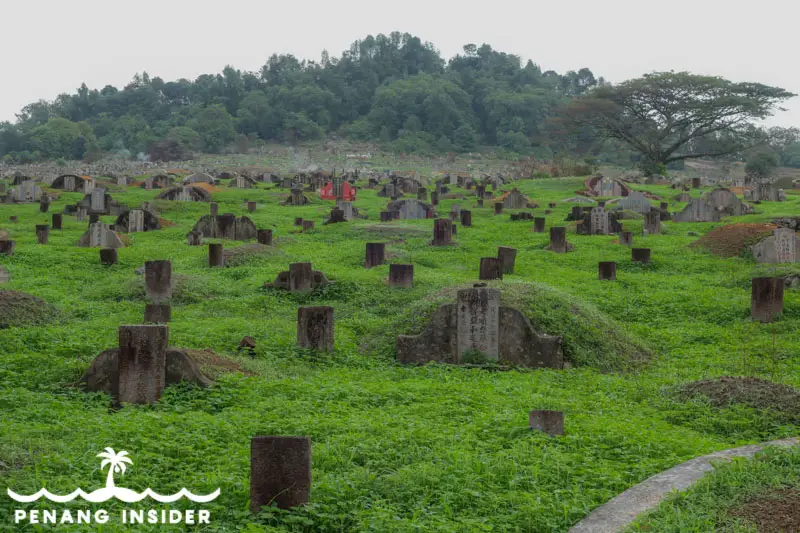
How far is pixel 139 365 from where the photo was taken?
31.6 ft

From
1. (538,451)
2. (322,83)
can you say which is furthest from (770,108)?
(322,83)

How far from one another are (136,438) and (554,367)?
255 inches

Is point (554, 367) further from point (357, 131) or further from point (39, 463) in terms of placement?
point (357, 131)

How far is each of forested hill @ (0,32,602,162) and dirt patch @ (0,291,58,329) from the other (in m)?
82.4

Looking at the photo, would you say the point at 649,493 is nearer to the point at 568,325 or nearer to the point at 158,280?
the point at 568,325

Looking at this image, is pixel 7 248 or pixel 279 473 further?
pixel 7 248

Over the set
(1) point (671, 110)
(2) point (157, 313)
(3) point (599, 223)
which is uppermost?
(1) point (671, 110)

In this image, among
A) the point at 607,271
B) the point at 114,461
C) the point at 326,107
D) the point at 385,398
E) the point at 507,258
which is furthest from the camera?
the point at 326,107

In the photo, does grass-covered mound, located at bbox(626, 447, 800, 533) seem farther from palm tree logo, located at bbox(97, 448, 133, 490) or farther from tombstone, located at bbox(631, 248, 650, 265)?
tombstone, located at bbox(631, 248, 650, 265)

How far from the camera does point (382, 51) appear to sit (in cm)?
14800

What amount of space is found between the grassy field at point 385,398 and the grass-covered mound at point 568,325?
0.05m

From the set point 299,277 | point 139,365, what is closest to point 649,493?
point 139,365

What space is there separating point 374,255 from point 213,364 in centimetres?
973

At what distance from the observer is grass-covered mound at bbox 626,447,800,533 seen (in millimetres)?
5883
